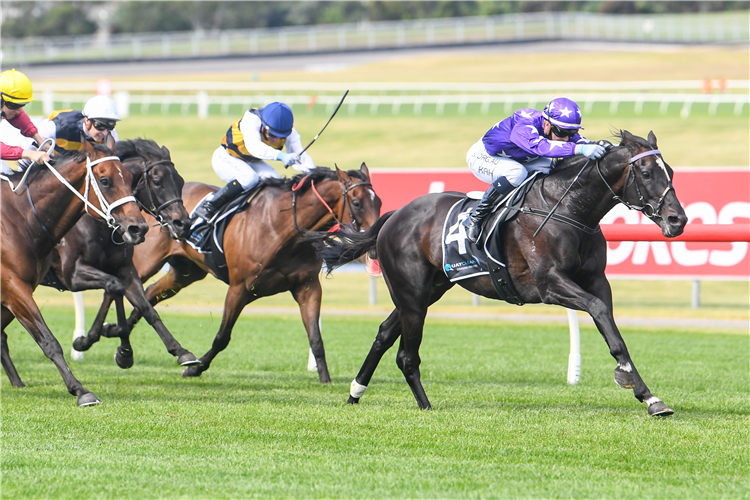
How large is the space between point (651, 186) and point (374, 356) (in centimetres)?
219

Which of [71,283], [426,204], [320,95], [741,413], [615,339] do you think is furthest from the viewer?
[320,95]

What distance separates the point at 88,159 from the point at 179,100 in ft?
98.7

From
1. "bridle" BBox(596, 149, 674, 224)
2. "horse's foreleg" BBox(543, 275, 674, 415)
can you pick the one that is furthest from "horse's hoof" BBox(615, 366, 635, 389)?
"bridle" BBox(596, 149, 674, 224)

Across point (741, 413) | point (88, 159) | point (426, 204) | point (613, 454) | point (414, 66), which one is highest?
point (88, 159)

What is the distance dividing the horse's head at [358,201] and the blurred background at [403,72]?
10.2 ft

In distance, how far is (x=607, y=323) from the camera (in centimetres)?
579

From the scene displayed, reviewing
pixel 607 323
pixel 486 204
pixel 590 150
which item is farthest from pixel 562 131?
pixel 607 323

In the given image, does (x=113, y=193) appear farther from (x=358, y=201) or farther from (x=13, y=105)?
(x=358, y=201)

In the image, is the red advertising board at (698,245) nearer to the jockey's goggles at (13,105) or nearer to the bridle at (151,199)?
the bridle at (151,199)

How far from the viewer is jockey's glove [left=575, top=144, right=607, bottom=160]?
5988 millimetres

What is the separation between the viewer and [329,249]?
7.28 meters

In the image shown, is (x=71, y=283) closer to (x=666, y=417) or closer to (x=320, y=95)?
(x=666, y=417)

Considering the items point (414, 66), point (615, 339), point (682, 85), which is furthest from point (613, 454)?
point (414, 66)

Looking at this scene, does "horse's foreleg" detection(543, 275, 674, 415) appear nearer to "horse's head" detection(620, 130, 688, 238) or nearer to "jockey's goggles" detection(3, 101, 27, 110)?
"horse's head" detection(620, 130, 688, 238)
